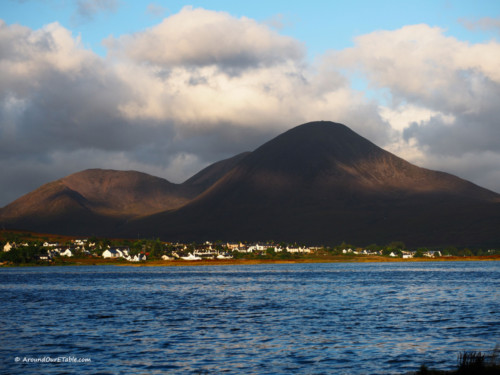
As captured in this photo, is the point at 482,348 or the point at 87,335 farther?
the point at 87,335

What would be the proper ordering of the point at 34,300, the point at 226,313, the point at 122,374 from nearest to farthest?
1. the point at 122,374
2. the point at 226,313
3. the point at 34,300

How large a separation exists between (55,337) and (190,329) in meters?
12.6

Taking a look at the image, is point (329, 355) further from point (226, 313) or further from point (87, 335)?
point (226, 313)

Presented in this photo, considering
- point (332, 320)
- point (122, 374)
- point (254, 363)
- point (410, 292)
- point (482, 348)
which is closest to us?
point (122, 374)

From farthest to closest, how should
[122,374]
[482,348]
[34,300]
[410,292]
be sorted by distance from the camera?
[410,292] < [34,300] < [482,348] < [122,374]

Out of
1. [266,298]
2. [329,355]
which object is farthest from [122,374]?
[266,298]

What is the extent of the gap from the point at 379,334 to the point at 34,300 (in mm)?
62862

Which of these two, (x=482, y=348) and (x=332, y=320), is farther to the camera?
(x=332, y=320)

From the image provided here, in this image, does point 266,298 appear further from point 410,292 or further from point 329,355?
point 329,355

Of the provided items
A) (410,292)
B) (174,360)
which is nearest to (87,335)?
(174,360)

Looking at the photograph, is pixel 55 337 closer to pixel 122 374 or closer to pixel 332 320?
pixel 122 374

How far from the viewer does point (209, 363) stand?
144 feet

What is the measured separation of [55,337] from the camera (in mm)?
56875

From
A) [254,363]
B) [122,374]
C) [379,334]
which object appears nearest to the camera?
[122,374]
